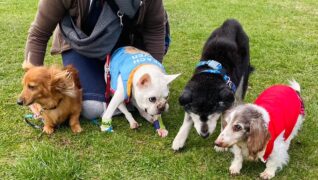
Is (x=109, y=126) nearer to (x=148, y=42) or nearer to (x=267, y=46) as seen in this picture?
(x=148, y=42)

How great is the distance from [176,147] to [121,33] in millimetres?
1598

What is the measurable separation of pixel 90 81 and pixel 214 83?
1.59 m

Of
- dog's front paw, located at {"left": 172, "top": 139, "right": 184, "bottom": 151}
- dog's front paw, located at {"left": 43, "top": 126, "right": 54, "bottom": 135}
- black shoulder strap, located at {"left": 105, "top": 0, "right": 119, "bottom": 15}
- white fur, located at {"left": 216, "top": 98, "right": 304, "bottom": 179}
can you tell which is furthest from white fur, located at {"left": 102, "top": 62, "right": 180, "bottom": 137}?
white fur, located at {"left": 216, "top": 98, "right": 304, "bottom": 179}

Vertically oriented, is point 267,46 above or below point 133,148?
below

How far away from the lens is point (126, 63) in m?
4.12

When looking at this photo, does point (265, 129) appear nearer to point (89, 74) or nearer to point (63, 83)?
point (63, 83)

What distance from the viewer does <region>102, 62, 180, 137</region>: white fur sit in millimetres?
3807

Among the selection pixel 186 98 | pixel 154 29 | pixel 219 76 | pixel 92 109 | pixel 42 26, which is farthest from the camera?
pixel 154 29

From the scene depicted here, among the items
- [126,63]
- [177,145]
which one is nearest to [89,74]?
[126,63]

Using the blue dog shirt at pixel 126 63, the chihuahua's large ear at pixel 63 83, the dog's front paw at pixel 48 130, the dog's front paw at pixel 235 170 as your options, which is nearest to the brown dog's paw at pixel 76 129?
the dog's front paw at pixel 48 130

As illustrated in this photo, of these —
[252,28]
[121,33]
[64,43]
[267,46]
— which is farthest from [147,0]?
[252,28]

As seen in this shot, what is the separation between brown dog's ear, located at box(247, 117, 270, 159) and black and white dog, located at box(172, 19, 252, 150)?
48cm

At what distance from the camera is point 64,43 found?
4.64 m

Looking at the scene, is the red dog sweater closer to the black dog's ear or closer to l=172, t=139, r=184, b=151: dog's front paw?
the black dog's ear
